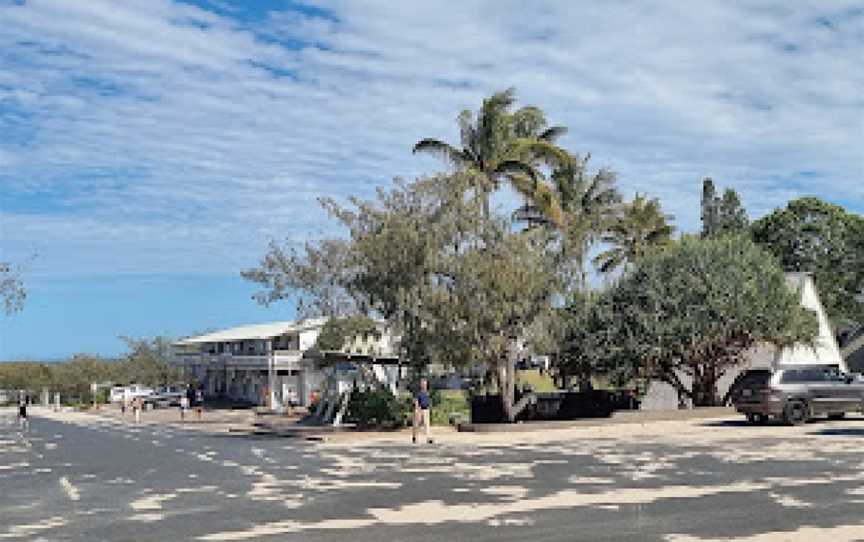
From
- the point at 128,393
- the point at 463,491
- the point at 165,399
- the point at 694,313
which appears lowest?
the point at 463,491

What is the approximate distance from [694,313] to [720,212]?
49029mm

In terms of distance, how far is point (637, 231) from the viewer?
5959 cm

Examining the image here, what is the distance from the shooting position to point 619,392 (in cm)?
3450

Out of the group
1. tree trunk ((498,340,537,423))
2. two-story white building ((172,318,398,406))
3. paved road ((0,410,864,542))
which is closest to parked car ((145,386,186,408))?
two-story white building ((172,318,398,406))

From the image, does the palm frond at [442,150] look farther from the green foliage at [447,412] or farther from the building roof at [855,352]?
the building roof at [855,352]

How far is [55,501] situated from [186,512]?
9.65 ft

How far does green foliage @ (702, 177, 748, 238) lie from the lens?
254 ft

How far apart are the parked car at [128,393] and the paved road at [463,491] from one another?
46.4 meters

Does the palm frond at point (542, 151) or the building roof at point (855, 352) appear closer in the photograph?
the palm frond at point (542, 151)

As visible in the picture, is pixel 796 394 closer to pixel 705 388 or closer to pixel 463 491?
pixel 705 388

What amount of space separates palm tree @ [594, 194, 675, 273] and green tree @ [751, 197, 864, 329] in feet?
47.1

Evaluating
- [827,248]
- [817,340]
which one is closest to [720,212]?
[827,248]

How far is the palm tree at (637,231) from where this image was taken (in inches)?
2308

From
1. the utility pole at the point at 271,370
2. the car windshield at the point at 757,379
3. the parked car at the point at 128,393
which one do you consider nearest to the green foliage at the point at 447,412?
the car windshield at the point at 757,379
